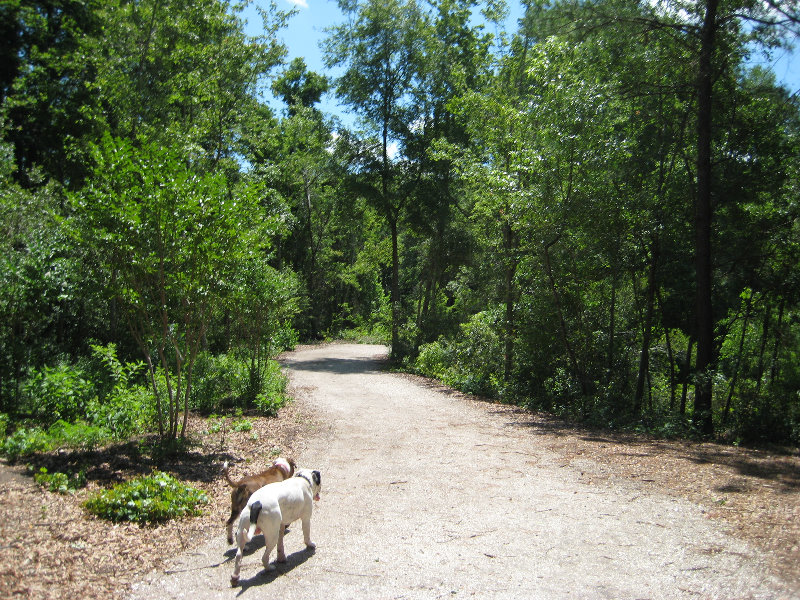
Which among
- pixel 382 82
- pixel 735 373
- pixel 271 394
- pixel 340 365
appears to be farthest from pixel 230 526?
pixel 382 82

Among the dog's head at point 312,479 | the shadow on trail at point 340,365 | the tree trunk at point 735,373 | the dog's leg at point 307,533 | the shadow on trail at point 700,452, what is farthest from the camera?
the shadow on trail at point 340,365

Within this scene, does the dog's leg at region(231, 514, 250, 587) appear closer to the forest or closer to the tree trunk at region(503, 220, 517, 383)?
the forest

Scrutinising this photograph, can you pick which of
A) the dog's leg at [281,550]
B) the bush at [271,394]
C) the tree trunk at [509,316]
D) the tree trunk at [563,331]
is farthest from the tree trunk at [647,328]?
the dog's leg at [281,550]

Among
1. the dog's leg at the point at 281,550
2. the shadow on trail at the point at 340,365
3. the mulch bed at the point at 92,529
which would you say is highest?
the dog's leg at the point at 281,550

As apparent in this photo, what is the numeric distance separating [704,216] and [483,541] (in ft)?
28.4

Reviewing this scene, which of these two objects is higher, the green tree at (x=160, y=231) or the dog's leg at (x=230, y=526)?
the green tree at (x=160, y=231)

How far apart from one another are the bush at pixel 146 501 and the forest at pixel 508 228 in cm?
202

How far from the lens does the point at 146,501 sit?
18.2ft

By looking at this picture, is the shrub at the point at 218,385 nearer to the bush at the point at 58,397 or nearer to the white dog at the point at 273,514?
the bush at the point at 58,397

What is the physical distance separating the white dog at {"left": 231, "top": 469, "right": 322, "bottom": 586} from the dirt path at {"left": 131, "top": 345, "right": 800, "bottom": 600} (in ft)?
0.57

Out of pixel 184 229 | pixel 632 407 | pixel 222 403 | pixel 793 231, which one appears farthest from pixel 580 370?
pixel 184 229

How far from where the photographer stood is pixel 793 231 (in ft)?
35.2

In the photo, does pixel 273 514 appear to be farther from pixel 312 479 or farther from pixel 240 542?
pixel 312 479

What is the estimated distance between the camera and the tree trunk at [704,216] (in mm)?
10742
